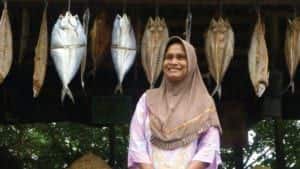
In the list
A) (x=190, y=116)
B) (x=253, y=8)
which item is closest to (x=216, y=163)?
(x=190, y=116)

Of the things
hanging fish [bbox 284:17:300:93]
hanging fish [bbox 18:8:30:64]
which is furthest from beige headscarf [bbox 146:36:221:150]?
hanging fish [bbox 18:8:30:64]

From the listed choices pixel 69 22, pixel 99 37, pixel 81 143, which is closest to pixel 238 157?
pixel 81 143

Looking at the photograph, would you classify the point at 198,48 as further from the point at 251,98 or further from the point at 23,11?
the point at 23,11

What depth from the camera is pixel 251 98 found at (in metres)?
6.32

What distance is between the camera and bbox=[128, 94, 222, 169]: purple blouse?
131 inches

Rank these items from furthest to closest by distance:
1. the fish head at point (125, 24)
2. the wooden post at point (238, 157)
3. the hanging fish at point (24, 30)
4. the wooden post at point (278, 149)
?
the wooden post at point (278, 149) < the wooden post at point (238, 157) < the hanging fish at point (24, 30) < the fish head at point (125, 24)

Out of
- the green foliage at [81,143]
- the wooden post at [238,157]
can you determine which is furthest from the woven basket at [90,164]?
the green foliage at [81,143]

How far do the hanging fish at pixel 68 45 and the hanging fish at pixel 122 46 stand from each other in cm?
22

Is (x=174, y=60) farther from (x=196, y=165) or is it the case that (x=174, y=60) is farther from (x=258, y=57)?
(x=258, y=57)

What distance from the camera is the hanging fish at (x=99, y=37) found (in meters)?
4.55

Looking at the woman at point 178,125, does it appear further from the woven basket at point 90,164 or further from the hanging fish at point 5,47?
the woven basket at point 90,164

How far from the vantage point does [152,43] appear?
4512 millimetres

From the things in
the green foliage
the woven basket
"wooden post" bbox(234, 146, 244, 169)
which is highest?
the woven basket

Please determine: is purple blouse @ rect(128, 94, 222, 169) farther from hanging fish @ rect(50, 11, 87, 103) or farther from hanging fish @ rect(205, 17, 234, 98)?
hanging fish @ rect(205, 17, 234, 98)
